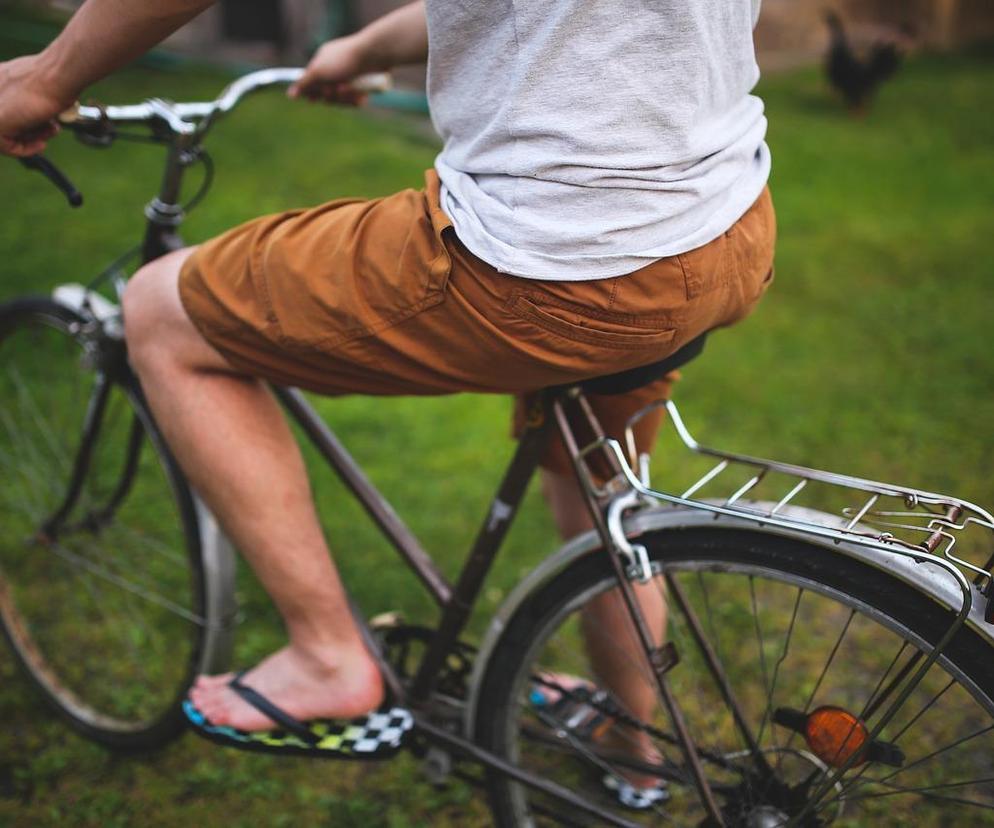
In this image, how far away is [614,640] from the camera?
197cm

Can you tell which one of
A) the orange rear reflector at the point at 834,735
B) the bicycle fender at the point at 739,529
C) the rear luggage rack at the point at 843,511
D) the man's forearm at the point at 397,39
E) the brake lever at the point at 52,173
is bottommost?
the orange rear reflector at the point at 834,735

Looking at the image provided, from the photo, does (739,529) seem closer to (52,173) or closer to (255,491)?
(255,491)

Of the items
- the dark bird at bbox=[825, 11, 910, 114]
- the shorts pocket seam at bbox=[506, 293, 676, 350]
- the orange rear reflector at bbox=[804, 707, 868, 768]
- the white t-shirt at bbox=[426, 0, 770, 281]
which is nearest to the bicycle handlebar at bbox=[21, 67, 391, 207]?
the white t-shirt at bbox=[426, 0, 770, 281]

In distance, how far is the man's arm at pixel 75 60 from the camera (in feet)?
4.60

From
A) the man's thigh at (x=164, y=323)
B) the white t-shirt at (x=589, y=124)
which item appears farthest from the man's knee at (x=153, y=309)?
the white t-shirt at (x=589, y=124)

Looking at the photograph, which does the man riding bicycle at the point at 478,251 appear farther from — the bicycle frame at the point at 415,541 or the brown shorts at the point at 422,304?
the bicycle frame at the point at 415,541

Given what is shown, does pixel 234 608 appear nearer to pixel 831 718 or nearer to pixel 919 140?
pixel 831 718

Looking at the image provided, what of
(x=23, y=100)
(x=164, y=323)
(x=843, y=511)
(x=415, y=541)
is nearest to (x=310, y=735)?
(x=415, y=541)

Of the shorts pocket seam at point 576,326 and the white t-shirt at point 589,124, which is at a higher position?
the white t-shirt at point 589,124

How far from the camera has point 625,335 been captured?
1.41 metres

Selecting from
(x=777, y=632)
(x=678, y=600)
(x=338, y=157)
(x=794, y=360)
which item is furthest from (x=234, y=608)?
(x=338, y=157)

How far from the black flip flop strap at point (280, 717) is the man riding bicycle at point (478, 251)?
0.17 meters

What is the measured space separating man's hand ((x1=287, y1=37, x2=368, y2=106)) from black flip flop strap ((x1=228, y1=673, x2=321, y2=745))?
3.90ft

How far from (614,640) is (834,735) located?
581 millimetres
